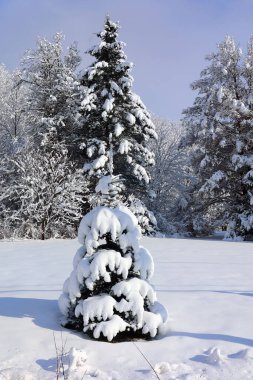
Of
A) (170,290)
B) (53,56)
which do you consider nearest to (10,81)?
(53,56)

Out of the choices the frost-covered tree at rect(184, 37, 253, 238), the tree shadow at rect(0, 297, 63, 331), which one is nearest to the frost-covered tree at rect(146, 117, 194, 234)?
the frost-covered tree at rect(184, 37, 253, 238)

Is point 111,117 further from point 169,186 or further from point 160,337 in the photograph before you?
point 160,337

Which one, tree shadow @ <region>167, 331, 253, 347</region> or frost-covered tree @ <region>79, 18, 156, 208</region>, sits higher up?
frost-covered tree @ <region>79, 18, 156, 208</region>

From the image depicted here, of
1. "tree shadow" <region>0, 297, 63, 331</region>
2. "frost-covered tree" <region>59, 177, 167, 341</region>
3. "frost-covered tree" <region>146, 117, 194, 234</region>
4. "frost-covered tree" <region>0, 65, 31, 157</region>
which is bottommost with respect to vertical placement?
"tree shadow" <region>0, 297, 63, 331</region>

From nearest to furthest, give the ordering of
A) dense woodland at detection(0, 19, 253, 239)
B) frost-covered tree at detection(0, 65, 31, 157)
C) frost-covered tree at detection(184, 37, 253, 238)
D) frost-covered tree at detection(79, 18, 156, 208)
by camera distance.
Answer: dense woodland at detection(0, 19, 253, 239)
frost-covered tree at detection(79, 18, 156, 208)
frost-covered tree at detection(184, 37, 253, 238)
frost-covered tree at detection(0, 65, 31, 157)

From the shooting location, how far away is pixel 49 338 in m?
5.25

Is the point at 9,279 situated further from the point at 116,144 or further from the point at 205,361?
the point at 116,144

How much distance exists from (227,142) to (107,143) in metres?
6.83

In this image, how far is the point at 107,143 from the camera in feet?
67.8

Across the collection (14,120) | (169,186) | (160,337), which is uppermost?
(14,120)

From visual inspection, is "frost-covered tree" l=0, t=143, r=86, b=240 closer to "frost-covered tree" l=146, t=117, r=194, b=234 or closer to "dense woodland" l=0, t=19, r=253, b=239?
"dense woodland" l=0, t=19, r=253, b=239

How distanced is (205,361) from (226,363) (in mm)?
247

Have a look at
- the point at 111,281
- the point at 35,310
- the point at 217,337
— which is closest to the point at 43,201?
the point at 35,310

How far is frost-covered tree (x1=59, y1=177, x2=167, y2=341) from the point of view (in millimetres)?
5377
